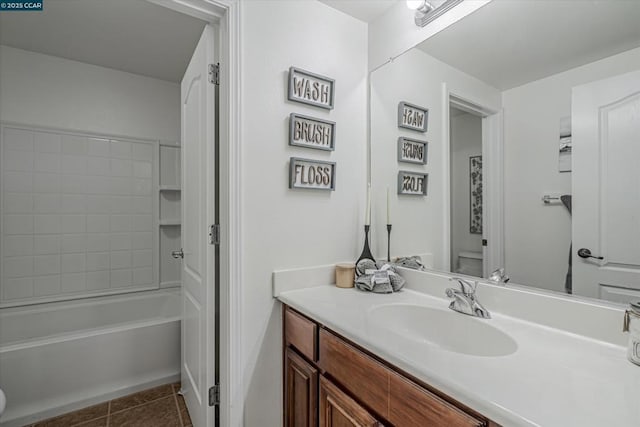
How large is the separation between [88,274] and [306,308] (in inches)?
90.7

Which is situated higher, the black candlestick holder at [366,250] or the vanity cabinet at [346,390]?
the black candlestick holder at [366,250]

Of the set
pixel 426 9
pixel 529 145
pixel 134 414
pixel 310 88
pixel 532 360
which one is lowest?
pixel 134 414

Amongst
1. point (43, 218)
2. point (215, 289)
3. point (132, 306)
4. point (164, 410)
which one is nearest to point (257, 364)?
point (215, 289)

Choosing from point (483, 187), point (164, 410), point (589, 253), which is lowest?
point (164, 410)

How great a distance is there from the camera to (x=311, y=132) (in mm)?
1494

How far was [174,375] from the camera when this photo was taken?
7.35 ft

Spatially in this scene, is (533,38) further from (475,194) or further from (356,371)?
(356,371)

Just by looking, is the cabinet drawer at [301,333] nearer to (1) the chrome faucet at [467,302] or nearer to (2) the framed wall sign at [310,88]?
(1) the chrome faucet at [467,302]

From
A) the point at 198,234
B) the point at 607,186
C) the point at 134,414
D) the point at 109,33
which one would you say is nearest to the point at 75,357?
the point at 134,414

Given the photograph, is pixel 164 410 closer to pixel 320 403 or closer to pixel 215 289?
pixel 215 289

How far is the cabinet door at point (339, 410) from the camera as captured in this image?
2.92 feet

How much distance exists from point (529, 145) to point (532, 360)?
74 cm

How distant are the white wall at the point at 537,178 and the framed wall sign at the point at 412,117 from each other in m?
0.39

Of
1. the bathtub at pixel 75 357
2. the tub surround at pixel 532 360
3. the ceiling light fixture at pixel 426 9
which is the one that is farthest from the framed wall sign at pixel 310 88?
the bathtub at pixel 75 357
